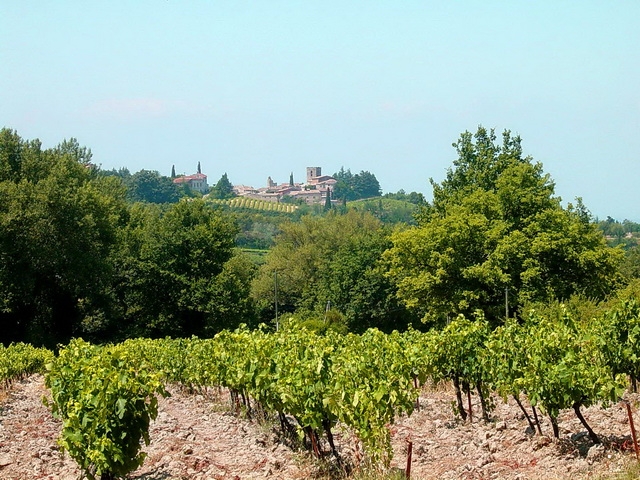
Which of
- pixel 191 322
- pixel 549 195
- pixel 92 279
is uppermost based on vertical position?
pixel 549 195

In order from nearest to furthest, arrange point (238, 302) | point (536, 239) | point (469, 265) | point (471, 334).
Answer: point (471, 334)
point (536, 239)
point (469, 265)
point (238, 302)

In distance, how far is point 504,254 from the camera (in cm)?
3300

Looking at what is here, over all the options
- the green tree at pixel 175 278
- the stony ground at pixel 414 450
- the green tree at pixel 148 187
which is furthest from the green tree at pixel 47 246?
the green tree at pixel 148 187

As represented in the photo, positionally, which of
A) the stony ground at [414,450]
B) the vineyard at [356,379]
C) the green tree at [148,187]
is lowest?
the stony ground at [414,450]

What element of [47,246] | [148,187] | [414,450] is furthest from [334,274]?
[148,187]

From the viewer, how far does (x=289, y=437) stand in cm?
1448

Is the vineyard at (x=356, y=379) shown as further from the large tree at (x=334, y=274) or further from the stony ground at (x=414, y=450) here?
the large tree at (x=334, y=274)

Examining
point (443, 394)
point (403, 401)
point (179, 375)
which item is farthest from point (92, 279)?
point (403, 401)

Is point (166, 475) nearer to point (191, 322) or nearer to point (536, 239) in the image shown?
point (536, 239)

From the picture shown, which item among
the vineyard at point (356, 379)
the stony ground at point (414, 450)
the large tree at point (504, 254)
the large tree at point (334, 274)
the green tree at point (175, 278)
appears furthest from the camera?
the large tree at point (334, 274)

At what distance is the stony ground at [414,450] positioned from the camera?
Answer: 1163 centimetres

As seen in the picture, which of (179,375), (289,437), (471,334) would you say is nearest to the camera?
(289,437)

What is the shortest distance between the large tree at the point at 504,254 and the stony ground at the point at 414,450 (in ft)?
53.7

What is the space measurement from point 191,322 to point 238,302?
11.1 feet
